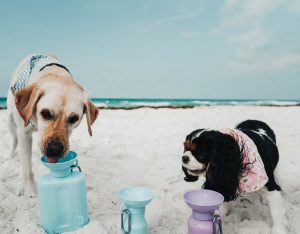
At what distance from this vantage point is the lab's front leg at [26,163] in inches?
122

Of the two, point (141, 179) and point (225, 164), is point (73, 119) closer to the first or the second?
point (225, 164)

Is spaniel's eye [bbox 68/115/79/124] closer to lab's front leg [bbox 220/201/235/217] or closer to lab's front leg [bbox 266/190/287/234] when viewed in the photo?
lab's front leg [bbox 220/201/235/217]

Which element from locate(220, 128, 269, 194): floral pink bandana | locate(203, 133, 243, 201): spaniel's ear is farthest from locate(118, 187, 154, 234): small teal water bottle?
locate(220, 128, 269, 194): floral pink bandana

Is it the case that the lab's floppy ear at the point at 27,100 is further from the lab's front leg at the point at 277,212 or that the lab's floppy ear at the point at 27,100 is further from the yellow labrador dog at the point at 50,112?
the lab's front leg at the point at 277,212

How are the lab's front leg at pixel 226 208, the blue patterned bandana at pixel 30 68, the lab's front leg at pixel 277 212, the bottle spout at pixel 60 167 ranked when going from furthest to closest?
the blue patterned bandana at pixel 30 68
the lab's front leg at pixel 226 208
the lab's front leg at pixel 277 212
the bottle spout at pixel 60 167

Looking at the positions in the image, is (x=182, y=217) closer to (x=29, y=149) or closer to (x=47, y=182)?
(x=47, y=182)

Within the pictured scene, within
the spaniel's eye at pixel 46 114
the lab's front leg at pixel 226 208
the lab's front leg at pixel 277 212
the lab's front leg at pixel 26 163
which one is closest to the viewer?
the lab's front leg at pixel 277 212

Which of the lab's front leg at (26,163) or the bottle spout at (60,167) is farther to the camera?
the lab's front leg at (26,163)

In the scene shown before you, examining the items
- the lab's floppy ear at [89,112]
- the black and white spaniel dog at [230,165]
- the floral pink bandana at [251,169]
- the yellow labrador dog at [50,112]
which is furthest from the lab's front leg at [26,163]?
the floral pink bandana at [251,169]

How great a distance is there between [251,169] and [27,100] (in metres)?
1.96

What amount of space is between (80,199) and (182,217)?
0.95 metres

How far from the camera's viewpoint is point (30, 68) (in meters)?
3.46

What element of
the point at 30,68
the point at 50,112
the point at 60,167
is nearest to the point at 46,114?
the point at 50,112

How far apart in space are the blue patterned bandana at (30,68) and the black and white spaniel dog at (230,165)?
1915 mm
